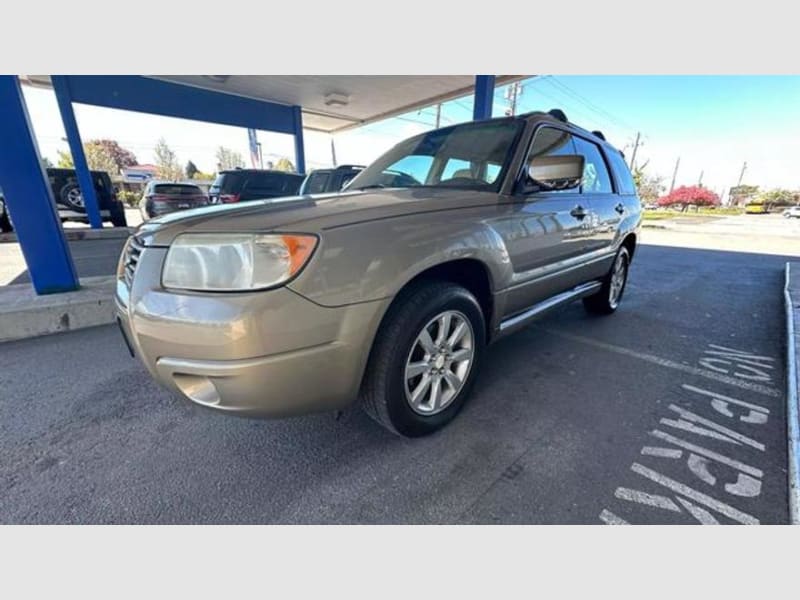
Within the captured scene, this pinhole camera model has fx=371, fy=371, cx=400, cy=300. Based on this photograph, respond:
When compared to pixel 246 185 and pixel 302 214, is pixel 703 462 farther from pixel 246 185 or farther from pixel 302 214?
pixel 246 185

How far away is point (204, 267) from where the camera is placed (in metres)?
1.50

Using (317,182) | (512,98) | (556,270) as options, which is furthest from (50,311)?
(512,98)

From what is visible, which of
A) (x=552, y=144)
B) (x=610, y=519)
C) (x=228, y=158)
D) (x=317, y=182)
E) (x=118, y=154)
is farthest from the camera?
(x=228, y=158)

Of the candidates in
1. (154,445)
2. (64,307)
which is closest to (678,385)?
(154,445)

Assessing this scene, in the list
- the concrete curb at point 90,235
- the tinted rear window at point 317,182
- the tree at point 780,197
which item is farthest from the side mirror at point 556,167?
Result: the tree at point 780,197

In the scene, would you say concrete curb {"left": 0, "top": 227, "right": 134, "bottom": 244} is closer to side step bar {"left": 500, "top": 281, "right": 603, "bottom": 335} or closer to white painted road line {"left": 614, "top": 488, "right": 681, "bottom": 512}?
side step bar {"left": 500, "top": 281, "right": 603, "bottom": 335}

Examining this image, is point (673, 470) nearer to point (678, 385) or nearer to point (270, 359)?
point (678, 385)

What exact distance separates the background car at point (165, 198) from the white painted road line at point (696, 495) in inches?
433

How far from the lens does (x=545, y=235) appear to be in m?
2.62

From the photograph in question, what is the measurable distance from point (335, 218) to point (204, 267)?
22.3 inches

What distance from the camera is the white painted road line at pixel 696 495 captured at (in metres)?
1.61

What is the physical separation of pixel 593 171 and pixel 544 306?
1588mm

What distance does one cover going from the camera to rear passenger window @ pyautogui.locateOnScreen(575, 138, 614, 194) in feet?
10.8

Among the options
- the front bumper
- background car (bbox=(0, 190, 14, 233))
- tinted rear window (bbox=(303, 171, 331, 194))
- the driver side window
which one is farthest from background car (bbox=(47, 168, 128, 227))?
the driver side window
